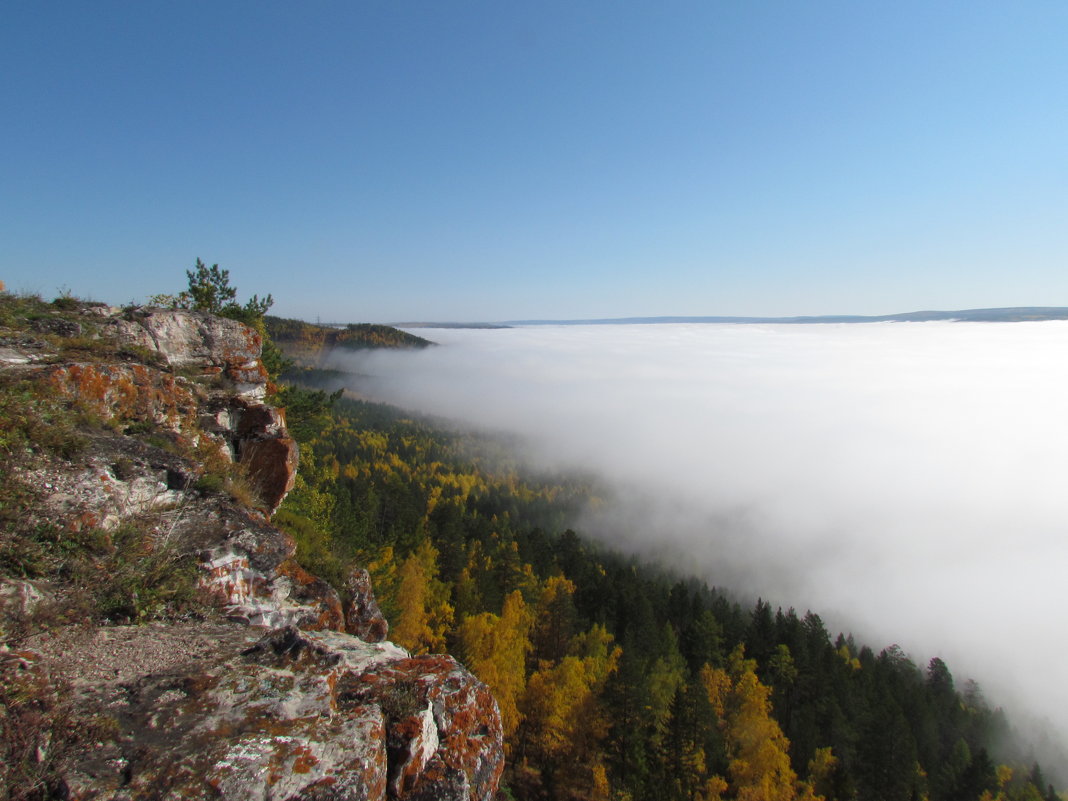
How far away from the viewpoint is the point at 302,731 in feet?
15.9

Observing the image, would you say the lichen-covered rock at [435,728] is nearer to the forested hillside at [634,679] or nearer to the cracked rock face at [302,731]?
the cracked rock face at [302,731]

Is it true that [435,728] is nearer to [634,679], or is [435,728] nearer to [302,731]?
A: [302,731]

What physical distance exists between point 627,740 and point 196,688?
35659mm

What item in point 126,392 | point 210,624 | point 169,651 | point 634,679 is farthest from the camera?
point 634,679

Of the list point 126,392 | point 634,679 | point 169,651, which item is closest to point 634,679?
point 634,679

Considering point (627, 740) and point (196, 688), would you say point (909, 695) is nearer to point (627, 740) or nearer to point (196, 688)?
point (627, 740)

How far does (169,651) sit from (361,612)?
738cm

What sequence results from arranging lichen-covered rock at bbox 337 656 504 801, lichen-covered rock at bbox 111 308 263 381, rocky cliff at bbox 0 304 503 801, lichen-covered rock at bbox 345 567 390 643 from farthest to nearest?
lichen-covered rock at bbox 111 308 263 381 → lichen-covered rock at bbox 345 567 390 643 → lichen-covered rock at bbox 337 656 504 801 → rocky cliff at bbox 0 304 503 801

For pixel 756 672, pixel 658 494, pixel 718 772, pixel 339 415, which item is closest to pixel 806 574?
pixel 658 494

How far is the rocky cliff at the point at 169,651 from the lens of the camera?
13.8 feet

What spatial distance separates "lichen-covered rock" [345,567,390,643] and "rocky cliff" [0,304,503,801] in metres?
3.49

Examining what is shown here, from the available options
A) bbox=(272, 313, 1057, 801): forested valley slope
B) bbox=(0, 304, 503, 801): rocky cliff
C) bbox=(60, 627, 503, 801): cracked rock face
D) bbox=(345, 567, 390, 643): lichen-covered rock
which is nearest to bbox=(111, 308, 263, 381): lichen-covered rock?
bbox=(0, 304, 503, 801): rocky cliff

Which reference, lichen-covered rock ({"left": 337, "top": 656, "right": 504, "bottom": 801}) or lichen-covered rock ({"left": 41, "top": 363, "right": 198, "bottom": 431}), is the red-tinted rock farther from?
lichen-covered rock ({"left": 337, "top": 656, "right": 504, "bottom": 801})

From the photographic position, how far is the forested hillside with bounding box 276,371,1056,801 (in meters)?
30.4
